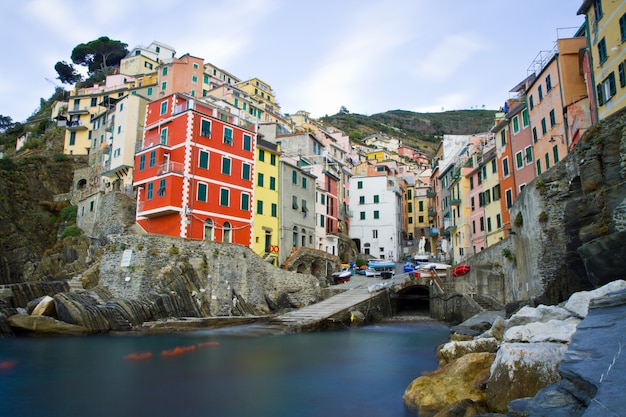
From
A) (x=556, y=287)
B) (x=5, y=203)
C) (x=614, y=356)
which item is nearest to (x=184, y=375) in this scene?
(x=614, y=356)

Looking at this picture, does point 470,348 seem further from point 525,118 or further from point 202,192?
point 202,192

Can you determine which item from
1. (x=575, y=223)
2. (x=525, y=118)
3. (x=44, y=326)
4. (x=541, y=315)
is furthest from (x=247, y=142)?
(x=541, y=315)

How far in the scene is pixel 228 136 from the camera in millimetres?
42938

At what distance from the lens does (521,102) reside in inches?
1560

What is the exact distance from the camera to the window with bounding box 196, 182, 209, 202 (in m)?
39.6

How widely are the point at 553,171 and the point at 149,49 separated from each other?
91.0 meters

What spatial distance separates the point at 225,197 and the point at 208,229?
136 inches

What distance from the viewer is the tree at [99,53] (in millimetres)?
101750

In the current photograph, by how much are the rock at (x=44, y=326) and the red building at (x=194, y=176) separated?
1169cm

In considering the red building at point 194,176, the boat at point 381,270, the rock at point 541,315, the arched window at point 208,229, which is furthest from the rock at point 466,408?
the boat at point 381,270

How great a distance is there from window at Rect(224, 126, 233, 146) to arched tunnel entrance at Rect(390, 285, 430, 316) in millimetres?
20821

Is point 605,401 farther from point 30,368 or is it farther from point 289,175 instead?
point 289,175

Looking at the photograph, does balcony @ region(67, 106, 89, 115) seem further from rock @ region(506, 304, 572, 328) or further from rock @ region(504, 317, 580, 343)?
rock @ region(504, 317, 580, 343)

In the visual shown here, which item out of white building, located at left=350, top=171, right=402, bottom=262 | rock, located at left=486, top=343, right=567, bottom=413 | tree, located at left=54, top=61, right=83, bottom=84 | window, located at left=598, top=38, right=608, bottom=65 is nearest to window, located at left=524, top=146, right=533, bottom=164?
window, located at left=598, top=38, right=608, bottom=65
